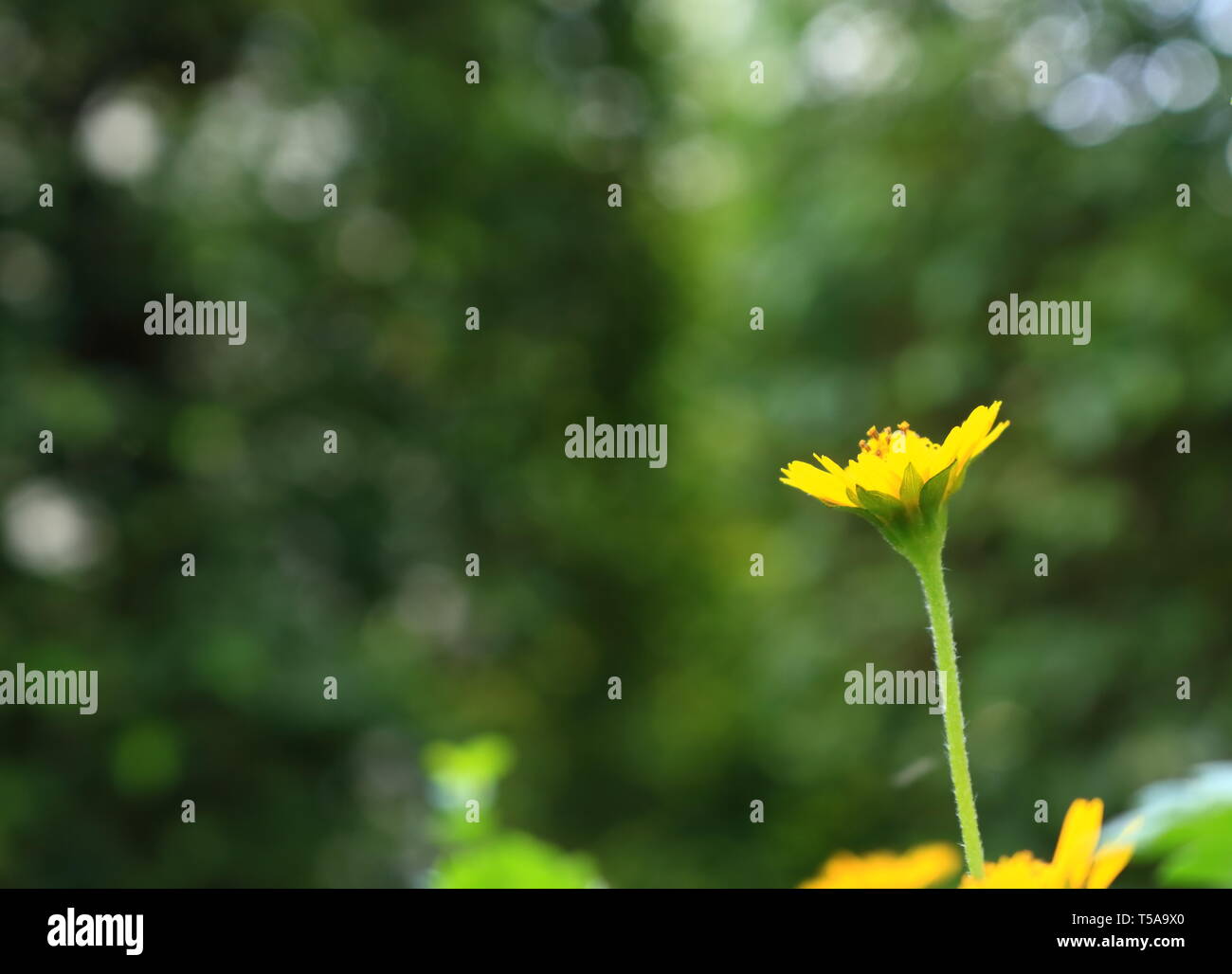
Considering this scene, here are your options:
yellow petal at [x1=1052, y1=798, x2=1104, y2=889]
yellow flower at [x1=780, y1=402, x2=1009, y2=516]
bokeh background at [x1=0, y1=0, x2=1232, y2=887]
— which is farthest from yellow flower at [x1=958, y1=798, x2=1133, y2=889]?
bokeh background at [x1=0, y1=0, x2=1232, y2=887]

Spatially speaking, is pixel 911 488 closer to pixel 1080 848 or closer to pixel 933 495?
pixel 933 495

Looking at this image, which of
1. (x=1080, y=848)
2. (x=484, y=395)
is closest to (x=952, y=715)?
(x=1080, y=848)

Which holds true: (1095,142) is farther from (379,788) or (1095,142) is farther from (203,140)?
(379,788)

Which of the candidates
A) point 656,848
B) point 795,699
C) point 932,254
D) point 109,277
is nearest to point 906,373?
point 932,254

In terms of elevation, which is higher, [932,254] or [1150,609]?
[932,254]

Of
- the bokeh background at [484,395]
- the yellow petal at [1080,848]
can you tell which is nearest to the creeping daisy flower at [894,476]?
the yellow petal at [1080,848]
